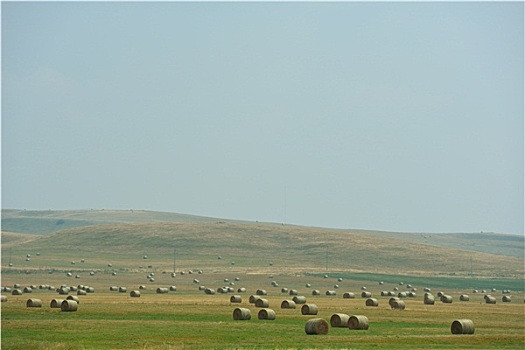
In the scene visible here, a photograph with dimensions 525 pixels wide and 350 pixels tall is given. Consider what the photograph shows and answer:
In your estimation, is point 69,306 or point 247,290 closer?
point 69,306

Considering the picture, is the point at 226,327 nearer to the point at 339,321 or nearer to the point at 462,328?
the point at 339,321

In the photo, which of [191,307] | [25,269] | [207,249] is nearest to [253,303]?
[191,307]

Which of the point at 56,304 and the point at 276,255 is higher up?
the point at 276,255

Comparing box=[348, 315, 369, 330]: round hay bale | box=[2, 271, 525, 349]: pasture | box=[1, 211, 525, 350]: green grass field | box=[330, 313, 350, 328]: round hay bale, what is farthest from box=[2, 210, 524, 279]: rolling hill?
box=[348, 315, 369, 330]: round hay bale

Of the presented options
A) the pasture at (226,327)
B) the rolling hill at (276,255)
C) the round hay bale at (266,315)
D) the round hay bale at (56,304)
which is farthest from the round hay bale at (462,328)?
the rolling hill at (276,255)

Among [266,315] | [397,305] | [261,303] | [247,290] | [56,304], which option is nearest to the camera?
[266,315]

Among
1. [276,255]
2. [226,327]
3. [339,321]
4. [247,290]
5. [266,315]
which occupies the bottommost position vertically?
[247,290]

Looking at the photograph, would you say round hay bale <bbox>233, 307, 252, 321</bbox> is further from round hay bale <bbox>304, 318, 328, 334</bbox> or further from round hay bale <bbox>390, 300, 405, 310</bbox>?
round hay bale <bbox>390, 300, 405, 310</bbox>

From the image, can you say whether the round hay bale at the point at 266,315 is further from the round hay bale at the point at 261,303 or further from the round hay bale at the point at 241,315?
the round hay bale at the point at 261,303

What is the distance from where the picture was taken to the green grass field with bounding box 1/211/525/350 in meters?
44.3

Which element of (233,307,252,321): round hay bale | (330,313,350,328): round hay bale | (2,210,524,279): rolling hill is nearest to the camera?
(330,313,350,328): round hay bale

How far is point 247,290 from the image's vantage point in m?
107

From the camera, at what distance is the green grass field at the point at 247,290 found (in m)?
44.3

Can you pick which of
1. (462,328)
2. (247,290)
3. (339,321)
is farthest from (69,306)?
(247,290)
